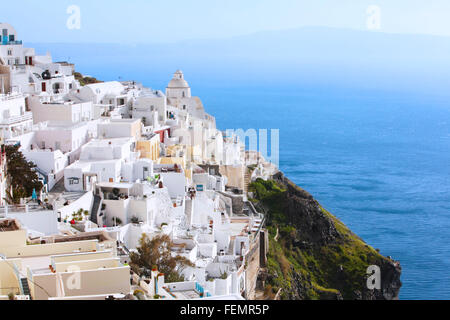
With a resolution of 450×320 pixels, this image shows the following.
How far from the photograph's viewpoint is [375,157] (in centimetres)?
6191

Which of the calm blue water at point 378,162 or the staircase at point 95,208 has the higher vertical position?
the staircase at point 95,208

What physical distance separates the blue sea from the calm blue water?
0.24 feet

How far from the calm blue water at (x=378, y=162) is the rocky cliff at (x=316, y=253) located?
6.68ft

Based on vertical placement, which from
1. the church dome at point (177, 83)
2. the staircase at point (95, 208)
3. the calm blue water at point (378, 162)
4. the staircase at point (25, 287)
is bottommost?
the calm blue water at point (378, 162)

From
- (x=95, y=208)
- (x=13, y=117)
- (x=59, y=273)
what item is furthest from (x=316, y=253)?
(x=59, y=273)

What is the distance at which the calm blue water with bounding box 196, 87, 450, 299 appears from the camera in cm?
3369

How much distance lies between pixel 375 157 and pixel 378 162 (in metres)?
Result: 2.46

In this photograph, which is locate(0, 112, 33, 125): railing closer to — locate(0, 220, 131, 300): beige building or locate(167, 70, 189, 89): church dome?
locate(0, 220, 131, 300): beige building

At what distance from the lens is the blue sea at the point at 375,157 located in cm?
3403

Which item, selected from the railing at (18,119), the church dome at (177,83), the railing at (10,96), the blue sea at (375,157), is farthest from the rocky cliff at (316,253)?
the railing at (10,96)

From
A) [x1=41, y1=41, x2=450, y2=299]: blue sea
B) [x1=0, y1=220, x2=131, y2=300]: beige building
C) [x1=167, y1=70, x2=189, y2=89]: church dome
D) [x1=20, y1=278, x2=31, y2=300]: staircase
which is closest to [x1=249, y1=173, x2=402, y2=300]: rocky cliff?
[x1=41, y1=41, x2=450, y2=299]: blue sea

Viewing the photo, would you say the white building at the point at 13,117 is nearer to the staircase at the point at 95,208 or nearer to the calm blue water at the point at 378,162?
the staircase at the point at 95,208

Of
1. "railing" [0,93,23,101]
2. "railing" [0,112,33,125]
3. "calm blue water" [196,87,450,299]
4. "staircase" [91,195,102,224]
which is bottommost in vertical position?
"calm blue water" [196,87,450,299]
